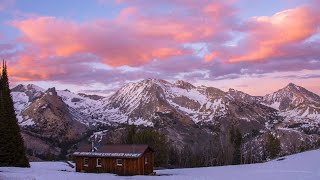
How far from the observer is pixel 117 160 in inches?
2557

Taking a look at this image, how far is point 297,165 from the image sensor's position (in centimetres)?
6250

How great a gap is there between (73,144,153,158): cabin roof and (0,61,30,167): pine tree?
10.1 metres

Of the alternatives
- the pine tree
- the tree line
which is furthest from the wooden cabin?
the tree line

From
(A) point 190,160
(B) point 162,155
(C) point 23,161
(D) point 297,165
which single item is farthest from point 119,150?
(A) point 190,160

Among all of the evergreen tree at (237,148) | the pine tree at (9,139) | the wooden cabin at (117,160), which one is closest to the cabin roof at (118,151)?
the wooden cabin at (117,160)

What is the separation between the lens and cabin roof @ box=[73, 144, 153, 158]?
63.7 meters

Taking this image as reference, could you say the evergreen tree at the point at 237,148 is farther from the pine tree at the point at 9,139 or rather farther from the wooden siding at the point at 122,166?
the pine tree at the point at 9,139

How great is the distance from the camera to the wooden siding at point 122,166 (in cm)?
6319

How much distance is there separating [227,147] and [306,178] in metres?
85.4

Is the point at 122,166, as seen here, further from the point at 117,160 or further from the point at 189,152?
the point at 189,152

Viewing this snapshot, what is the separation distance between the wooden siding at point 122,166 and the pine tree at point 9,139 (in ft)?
31.6

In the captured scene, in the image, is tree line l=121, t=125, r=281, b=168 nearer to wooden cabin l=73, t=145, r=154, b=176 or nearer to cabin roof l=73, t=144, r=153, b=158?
wooden cabin l=73, t=145, r=154, b=176

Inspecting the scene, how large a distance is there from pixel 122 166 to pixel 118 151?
2687 mm

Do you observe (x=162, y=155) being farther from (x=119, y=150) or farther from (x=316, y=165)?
(x=316, y=165)
